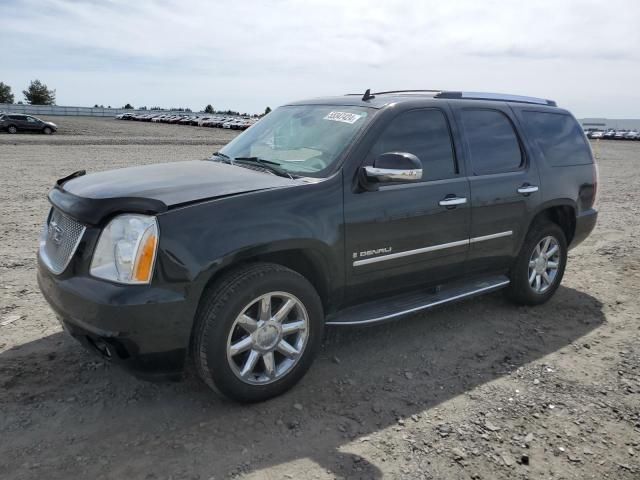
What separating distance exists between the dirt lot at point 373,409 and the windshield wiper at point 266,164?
4.65ft

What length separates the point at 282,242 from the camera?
3318 millimetres

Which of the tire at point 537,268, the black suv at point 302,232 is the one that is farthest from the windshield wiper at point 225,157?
the tire at point 537,268

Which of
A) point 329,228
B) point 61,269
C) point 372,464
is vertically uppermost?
point 329,228

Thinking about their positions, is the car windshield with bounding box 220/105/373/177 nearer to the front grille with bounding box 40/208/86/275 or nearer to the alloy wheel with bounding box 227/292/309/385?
the alloy wheel with bounding box 227/292/309/385

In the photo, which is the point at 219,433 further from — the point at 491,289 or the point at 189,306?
the point at 491,289

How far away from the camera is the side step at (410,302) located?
3.81 metres

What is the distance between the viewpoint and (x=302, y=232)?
3.40 metres

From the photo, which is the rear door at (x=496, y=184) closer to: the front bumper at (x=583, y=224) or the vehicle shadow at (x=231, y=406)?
the vehicle shadow at (x=231, y=406)

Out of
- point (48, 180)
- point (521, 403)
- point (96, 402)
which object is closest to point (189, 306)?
point (96, 402)

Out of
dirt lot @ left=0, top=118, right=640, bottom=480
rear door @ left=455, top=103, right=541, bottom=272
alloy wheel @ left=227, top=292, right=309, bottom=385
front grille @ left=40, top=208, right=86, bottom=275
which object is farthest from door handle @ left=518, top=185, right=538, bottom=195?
front grille @ left=40, top=208, right=86, bottom=275

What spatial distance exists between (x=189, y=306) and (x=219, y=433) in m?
0.76

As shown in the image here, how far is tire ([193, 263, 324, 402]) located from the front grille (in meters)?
0.83

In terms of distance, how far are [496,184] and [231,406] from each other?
2796mm

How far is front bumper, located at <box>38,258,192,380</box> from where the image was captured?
9.42 feet
